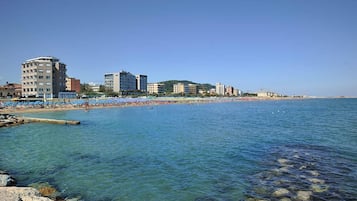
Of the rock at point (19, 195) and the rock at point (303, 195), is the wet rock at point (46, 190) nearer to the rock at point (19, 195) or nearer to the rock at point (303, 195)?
the rock at point (19, 195)

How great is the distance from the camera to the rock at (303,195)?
403 inches

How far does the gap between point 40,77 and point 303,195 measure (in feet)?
334

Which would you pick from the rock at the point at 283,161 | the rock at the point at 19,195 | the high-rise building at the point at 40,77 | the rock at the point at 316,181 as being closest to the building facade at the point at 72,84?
the high-rise building at the point at 40,77

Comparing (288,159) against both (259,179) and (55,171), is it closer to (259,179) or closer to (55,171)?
(259,179)

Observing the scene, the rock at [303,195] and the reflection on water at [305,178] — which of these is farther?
the reflection on water at [305,178]

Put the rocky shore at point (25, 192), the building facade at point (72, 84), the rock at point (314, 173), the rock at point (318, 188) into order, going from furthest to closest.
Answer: the building facade at point (72, 84) → the rock at point (314, 173) → the rock at point (318, 188) → the rocky shore at point (25, 192)

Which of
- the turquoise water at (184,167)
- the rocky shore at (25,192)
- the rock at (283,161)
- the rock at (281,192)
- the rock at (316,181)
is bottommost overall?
the turquoise water at (184,167)

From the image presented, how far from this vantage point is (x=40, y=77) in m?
94.5

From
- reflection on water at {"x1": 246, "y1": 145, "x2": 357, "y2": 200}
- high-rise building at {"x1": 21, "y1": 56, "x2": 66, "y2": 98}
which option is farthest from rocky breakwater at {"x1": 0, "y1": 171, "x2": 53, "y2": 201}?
high-rise building at {"x1": 21, "y1": 56, "x2": 66, "y2": 98}

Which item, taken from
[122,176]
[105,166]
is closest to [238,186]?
[122,176]

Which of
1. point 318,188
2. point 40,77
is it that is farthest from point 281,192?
point 40,77

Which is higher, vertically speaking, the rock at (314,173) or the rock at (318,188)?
the rock at (318,188)

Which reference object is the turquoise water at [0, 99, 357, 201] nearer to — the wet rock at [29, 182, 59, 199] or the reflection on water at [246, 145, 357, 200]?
the reflection on water at [246, 145, 357, 200]

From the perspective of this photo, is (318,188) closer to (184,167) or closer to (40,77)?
(184,167)
